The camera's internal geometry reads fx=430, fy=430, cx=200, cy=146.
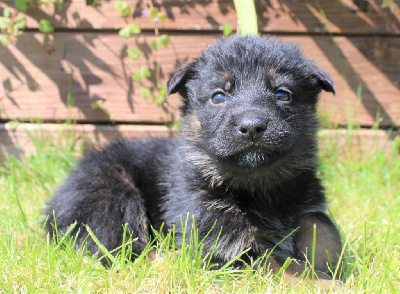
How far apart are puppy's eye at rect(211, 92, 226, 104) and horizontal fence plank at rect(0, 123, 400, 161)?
5.78ft

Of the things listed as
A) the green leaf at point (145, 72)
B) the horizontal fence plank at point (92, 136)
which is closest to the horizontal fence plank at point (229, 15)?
the green leaf at point (145, 72)

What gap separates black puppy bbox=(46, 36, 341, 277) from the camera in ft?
7.73

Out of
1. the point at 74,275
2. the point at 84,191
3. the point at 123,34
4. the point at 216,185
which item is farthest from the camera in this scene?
the point at 123,34

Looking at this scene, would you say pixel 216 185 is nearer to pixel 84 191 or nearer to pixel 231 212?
pixel 231 212

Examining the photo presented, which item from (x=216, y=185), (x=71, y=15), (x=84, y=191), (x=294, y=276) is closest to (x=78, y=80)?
(x=71, y=15)

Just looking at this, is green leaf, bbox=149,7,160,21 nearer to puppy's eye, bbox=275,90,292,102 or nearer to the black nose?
puppy's eye, bbox=275,90,292,102

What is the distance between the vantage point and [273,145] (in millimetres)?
2262

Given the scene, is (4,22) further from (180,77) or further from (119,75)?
(180,77)

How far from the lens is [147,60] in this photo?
13.9ft

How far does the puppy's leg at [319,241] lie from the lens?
251 cm

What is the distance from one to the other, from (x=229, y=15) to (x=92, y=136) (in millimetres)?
1809

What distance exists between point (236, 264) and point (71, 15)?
Result: 116 inches

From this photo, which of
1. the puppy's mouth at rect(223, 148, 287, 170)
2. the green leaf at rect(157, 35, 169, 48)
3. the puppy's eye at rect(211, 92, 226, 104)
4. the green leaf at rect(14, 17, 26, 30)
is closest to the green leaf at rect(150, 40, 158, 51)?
the green leaf at rect(157, 35, 169, 48)

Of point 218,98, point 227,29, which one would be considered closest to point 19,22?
point 227,29
